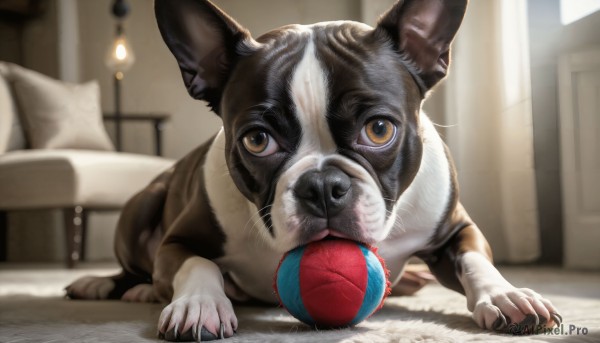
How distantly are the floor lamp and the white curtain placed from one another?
7.72ft

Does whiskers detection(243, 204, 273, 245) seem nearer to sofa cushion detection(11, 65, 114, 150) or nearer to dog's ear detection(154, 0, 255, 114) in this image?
dog's ear detection(154, 0, 255, 114)

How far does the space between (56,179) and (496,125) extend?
2354 millimetres

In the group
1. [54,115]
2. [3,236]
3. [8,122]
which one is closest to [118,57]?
[54,115]

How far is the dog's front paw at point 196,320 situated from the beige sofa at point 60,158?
2.63m

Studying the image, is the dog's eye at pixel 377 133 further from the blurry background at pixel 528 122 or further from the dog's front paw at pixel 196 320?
the blurry background at pixel 528 122

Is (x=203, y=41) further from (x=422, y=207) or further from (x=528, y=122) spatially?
(x=528, y=122)

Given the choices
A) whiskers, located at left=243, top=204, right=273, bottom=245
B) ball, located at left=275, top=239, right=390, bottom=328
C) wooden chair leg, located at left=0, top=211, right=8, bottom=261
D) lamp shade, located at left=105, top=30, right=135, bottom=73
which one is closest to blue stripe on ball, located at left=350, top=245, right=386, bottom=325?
ball, located at left=275, top=239, right=390, bottom=328

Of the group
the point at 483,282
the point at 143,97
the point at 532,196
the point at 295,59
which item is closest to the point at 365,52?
the point at 295,59

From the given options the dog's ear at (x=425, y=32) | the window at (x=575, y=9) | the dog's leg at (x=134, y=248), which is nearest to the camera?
the dog's ear at (x=425, y=32)

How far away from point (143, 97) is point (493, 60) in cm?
307

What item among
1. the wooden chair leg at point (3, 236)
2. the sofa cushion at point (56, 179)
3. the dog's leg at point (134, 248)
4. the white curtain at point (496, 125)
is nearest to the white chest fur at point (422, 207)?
the dog's leg at point (134, 248)

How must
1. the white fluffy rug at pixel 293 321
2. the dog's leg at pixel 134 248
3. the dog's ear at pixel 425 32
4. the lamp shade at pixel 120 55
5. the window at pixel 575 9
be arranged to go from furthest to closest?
the lamp shade at pixel 120 55
the window at pixel 575 9
the dog's leg at pixel 134 248
the dog's ear at pixel 425 32
the white fluffy rug at pixel 293 321

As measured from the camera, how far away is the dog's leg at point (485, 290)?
46.2 inches

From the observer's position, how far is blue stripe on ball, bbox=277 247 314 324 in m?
1.18
